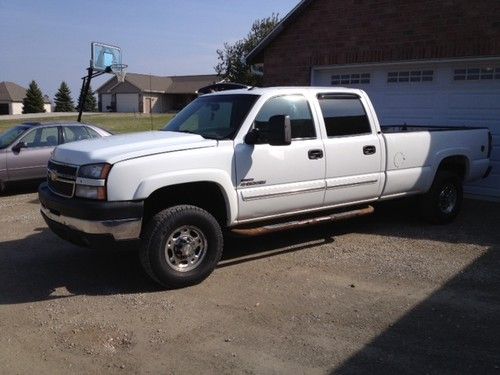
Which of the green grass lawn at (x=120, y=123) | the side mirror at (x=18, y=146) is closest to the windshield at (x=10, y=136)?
the side mirror at (x=18, y=146)

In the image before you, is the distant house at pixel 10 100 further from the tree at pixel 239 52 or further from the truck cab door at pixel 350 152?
the truck cab door at pixel 350 152

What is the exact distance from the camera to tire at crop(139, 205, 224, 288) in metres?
5.20

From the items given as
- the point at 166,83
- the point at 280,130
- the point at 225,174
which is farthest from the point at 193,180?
the point at 166,83

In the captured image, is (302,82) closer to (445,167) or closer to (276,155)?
(445,167)

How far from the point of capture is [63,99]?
8456cm

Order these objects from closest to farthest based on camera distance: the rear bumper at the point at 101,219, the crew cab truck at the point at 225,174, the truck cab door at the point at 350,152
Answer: the rear bumper at the point at 101,219, the crew cab truck at the point at 225,174, the truck cab door at the point at 350,152

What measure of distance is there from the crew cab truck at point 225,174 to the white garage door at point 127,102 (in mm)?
72157

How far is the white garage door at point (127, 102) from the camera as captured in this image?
77312 millimetres

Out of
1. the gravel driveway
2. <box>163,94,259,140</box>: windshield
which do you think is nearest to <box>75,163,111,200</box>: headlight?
the gravel driveway

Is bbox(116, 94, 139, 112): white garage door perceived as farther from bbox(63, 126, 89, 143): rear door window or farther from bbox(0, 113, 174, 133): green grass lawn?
bbox(63, 126, 89, 143): rear door window

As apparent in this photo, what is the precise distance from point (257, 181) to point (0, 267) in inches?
123

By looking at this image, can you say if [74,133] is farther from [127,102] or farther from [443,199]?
[127,102]

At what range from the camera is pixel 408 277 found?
229 inches

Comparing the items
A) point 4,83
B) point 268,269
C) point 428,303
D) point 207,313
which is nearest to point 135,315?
point 207,313
